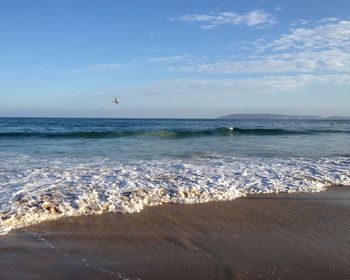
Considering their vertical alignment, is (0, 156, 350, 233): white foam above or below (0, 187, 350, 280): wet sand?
above

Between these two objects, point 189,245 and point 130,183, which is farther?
point 130,183

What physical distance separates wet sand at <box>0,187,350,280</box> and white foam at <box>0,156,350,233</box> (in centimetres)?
41

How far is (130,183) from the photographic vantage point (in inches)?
303

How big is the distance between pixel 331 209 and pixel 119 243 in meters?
3.68

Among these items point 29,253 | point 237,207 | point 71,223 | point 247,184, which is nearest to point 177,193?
point 237,207

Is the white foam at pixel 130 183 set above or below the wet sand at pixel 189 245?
above

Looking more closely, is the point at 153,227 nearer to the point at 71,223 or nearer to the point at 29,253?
the point at 71,223

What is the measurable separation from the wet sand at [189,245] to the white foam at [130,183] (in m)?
A: 0.41

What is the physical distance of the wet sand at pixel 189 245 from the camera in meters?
3.96

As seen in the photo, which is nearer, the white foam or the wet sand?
the wet sand

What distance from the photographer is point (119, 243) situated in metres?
4.73

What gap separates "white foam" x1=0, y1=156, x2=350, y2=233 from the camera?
19.9 feet

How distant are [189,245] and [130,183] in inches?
127

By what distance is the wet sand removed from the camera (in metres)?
3.96
